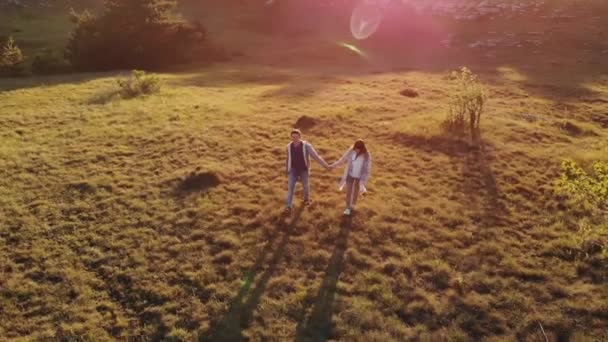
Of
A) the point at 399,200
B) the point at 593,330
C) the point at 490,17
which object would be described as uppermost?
the point at 490,17

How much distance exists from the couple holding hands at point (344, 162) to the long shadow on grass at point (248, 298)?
1.79 meters

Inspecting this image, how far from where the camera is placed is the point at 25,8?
71.0m

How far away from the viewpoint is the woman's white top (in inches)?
494

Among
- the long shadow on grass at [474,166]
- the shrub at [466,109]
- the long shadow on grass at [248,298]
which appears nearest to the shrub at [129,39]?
the long shadow on grass at [474,166]

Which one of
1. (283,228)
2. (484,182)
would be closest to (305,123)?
(283,228)

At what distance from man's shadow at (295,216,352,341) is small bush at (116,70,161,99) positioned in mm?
20957

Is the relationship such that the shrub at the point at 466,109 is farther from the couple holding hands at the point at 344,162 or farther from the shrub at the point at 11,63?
the shrub at the point at 11,63

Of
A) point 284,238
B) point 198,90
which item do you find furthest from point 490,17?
point 284,238

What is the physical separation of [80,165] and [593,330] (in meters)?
19.0

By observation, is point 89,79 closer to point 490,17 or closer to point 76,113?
point 76,113

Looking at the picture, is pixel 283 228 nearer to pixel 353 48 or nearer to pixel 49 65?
pixel 49 65

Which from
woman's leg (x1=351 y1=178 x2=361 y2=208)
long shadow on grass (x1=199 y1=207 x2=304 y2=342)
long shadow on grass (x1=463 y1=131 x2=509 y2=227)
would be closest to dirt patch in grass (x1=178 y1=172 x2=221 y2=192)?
long shadow on grass (x1=199 y1=207 x2=304 y2=342)

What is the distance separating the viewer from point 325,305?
10.4 metres

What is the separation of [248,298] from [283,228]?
10.0ft
